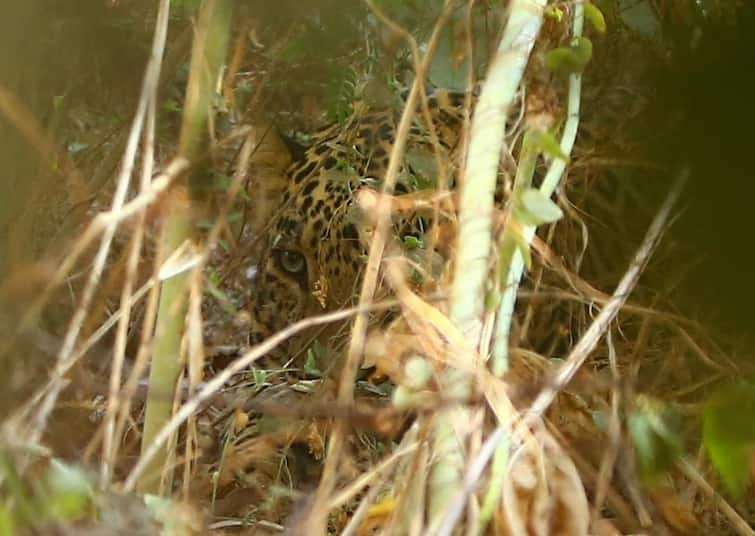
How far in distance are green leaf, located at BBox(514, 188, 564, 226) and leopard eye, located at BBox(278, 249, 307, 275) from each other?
145 cm

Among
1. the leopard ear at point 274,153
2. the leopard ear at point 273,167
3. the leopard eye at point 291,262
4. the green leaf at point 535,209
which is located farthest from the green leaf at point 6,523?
the leopard eye at point 291,262

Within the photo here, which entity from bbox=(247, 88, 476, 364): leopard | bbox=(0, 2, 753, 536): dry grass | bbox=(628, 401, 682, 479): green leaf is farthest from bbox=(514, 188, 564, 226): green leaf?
bbox=(247, 88, 476, 364): leopard

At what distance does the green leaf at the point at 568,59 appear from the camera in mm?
805

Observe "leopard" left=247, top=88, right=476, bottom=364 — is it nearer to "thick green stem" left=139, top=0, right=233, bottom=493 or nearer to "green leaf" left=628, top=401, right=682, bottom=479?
"thick green stem" left=139, top=0, right=233, bottom=493

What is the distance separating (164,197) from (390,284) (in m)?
0.18

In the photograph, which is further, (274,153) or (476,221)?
(274,153)

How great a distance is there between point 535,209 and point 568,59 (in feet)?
0.45

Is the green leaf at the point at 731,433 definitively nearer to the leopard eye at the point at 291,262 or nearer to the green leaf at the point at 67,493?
the green leaf at the point at 67,493

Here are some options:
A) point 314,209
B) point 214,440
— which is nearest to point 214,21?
point 214,440

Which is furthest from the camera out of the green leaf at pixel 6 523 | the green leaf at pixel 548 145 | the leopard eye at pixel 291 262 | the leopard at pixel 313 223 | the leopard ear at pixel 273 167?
the leopard eye at pixel 291 262

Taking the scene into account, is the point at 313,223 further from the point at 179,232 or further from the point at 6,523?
the point at 6,523

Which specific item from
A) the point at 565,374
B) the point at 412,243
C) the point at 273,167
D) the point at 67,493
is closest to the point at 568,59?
the point at 565,374

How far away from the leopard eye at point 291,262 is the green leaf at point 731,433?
5.16 ft

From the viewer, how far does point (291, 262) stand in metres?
2.20
